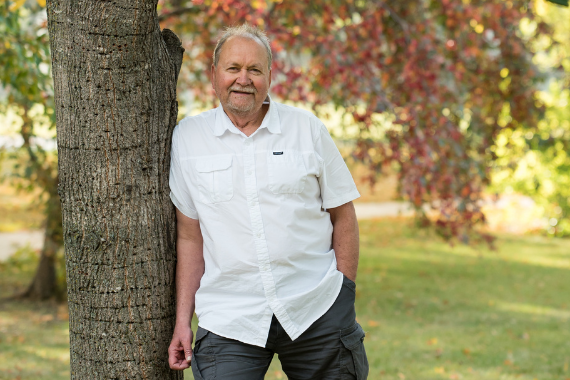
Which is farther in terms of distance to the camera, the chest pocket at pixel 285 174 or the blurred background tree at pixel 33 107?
the blurred background tree at pixel 33 107

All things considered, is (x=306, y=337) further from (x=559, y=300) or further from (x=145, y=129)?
(x=559, y=300)

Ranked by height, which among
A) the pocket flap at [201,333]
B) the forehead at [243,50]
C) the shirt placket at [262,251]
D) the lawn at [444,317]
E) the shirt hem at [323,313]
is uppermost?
the forehead at [243,50]

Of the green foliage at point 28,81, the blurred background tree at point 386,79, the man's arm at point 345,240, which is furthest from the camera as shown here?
the blurred background tree at point 386,79

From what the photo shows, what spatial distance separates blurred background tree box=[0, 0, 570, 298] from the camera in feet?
17.7

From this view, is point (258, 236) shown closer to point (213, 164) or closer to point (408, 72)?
point (213, 164)

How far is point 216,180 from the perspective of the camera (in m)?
2.32

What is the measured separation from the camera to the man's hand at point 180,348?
2396 millimetres

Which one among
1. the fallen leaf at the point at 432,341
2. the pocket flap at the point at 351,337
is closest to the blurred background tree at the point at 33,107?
the pocket flap at the point at 351,337

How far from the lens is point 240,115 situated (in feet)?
7.95

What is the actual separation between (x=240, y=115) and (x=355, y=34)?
12.8 feet

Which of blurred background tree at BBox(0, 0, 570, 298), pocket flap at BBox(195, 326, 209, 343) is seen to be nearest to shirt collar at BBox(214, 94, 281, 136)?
pocket flap at BBox(195, 326, 209, 343)

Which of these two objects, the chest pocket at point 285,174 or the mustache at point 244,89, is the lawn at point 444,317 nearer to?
the chest pocket at point 285,174

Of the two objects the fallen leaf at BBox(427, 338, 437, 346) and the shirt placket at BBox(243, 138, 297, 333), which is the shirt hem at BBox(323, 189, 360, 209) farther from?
the fallen leaf at BBox(427, 338, 437, 346)

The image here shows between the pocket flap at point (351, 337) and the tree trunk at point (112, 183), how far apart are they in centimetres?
70
